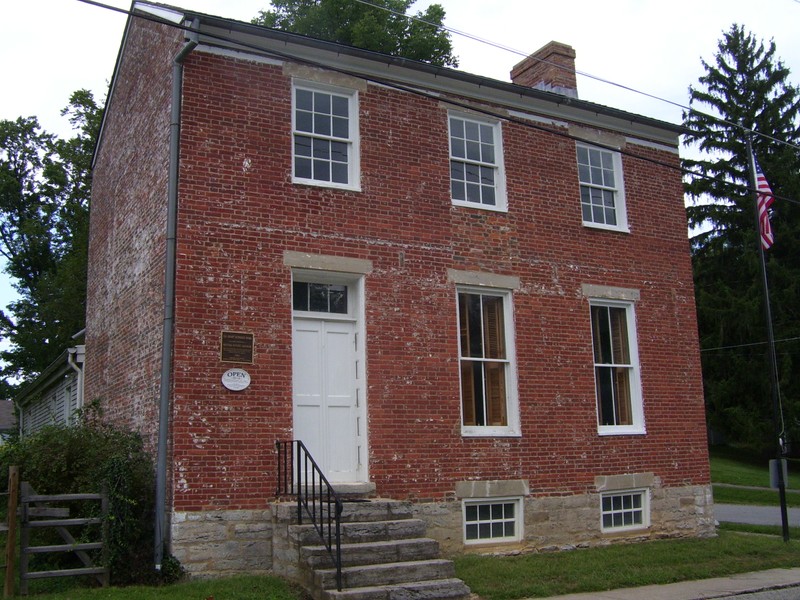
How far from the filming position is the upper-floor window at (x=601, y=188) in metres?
13.7

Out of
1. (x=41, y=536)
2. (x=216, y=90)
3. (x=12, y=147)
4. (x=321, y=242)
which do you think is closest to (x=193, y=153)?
(x=216, y=90)

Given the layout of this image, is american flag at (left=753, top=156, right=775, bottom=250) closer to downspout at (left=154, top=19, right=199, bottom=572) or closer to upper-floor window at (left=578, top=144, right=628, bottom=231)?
upper-floor window at (left=578, top=144, right=628, bottom=231)

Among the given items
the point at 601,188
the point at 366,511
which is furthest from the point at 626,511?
the point at 601,188

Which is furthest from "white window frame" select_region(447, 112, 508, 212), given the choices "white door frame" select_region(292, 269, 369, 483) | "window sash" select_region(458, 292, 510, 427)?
"white door frame" select_region(292, 269, 369, 483)

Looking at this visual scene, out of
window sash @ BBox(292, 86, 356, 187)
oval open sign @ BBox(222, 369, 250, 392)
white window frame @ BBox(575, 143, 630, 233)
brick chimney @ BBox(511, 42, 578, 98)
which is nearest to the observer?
oval open sign @ BBox(222, 369, 250, 392)

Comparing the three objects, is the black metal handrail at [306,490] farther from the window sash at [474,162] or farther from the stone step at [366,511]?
the window sash at [474,162]

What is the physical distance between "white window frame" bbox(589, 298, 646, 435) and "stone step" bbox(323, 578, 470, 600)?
509 centimetres

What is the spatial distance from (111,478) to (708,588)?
719cm

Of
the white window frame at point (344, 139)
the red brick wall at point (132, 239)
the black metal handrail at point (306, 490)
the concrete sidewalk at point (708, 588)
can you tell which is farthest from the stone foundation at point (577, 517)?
the white window frame at point (344, 139)

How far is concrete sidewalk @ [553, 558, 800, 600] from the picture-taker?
29.4 ft

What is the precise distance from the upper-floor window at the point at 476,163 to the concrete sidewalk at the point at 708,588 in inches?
235

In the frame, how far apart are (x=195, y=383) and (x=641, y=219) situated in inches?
335

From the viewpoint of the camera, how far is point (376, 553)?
342 inches

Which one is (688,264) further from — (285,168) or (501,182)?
(285,168)
